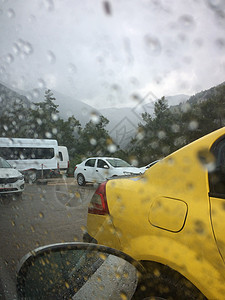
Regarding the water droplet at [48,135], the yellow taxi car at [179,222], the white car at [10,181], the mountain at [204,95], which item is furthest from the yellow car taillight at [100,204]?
the water droplet at [48,135]

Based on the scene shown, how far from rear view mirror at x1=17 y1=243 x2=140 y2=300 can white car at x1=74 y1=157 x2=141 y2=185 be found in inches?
340

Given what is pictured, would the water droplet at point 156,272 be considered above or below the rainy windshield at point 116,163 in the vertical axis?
above

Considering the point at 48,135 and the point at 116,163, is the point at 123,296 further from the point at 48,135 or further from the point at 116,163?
the point at 48,135

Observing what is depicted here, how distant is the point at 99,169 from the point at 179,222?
9.71 meters

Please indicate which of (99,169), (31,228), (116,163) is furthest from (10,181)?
(116,163)

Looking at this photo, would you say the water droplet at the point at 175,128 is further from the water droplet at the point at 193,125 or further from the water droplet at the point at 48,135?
the water droplet at the point at 48,135

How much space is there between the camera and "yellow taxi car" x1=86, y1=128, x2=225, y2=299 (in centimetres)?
110

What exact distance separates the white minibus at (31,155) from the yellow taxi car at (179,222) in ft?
41.6

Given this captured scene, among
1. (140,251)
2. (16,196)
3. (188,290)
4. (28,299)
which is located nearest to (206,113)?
(140,251)

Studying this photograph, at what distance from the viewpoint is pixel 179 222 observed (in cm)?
127

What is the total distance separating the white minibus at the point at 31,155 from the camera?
13.5 metres

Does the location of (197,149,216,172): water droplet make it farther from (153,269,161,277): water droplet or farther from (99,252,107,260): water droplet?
(99,252,107,260): water droplet

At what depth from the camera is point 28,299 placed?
857 mm

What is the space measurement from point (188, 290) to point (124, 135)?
1883mm
